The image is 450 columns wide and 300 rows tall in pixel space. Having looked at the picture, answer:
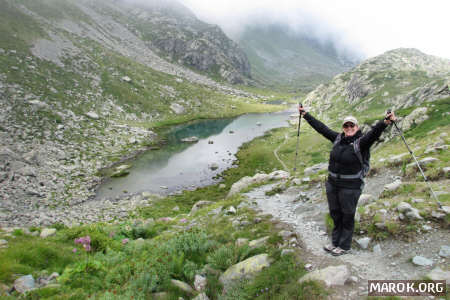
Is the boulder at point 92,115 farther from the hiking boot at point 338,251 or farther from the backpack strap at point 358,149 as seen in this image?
the backpack strap at point 358,149

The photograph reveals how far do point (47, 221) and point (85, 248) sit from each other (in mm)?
14131

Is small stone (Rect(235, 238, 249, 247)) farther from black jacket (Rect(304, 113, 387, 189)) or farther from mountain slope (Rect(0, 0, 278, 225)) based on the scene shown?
mountain slope (Rect(0, 0, 278, 225))

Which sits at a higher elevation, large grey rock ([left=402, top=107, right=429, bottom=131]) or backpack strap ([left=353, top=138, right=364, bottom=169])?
large grey rock ([left=402, top=107, right=429, bottom=131])

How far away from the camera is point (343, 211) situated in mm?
6156

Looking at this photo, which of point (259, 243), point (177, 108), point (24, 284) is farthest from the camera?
point (177, 108)

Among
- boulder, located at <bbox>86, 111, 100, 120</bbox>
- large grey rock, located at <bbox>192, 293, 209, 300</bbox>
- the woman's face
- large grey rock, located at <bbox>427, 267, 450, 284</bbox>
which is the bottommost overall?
boulder, located at <bbox>86, 111, 100, 120</bbox>

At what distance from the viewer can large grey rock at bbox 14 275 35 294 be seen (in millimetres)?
6207

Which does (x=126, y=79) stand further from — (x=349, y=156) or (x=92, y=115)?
(x=349, y=156)

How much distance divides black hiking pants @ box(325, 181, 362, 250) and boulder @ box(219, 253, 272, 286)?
7.46 feet

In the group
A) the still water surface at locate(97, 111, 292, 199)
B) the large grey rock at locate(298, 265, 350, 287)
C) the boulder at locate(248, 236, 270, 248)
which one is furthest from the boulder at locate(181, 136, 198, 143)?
the large grey rock at locate(298, 265, 350, 287)

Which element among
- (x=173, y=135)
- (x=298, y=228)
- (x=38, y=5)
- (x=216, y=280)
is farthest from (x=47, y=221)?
(x=38, y=5)

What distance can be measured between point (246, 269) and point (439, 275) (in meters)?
4.31

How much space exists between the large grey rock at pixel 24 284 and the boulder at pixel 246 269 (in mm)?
5633

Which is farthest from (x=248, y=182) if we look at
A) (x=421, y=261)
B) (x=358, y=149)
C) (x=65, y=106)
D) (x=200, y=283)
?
(x=65, y=106)
